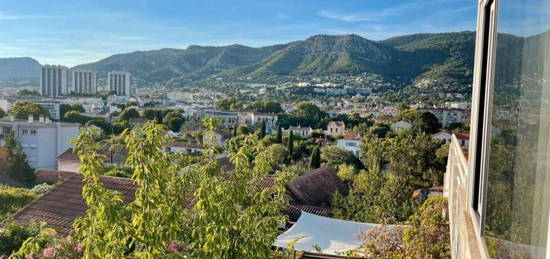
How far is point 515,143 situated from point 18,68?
16878 centimetres

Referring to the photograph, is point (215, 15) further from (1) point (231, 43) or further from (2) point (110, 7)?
(1) point (231, 43)

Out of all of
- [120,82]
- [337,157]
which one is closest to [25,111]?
[337,157]

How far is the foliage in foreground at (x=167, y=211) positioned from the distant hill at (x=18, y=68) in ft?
525

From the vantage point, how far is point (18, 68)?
148m

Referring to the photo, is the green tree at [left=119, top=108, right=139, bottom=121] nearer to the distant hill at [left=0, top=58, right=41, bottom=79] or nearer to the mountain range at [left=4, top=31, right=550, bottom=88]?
the mountain range at [left=4, top=31, right=550, bottom=88]

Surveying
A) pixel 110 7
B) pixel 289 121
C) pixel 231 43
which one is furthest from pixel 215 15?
pixel 289 121

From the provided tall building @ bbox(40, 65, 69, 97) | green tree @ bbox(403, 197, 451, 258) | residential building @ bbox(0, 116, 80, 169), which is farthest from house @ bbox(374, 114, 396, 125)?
tall building @ bbox(40, 65, 69, 97)

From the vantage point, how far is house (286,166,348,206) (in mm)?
14695

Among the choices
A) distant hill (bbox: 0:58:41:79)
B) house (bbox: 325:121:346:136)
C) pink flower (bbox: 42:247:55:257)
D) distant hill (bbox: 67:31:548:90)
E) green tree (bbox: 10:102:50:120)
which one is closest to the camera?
pink flower (bbox: 42:247:55:257)

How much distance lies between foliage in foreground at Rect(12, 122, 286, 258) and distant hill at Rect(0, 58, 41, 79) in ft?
525

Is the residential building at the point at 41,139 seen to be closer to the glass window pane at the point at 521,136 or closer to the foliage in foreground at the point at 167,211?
the foliage in foreground at the point at 167,211

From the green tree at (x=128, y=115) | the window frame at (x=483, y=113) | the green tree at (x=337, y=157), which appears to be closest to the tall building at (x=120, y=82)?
the green tree at (x=128, y=115)

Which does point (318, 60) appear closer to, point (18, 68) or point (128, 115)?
point (128, 115)

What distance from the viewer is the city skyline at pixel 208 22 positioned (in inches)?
2687
